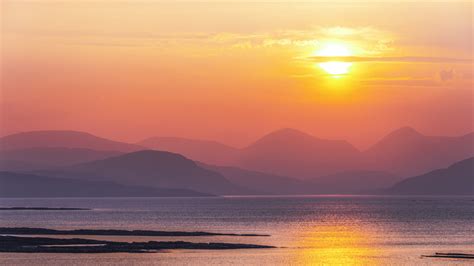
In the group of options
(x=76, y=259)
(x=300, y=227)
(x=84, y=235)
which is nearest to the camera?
(x=76, y=259)

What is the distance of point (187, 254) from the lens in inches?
3310

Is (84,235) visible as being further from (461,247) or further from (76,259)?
(461,247)

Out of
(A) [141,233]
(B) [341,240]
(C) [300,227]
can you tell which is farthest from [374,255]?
(C) [300,227]

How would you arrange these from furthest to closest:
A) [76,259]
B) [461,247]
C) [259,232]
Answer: [259,232] < [461,247] < [76,259]

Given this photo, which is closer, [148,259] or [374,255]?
[148,259]

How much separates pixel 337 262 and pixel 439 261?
7.65 meters

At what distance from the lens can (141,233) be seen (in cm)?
11138

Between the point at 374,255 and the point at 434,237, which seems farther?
the point at 434,237

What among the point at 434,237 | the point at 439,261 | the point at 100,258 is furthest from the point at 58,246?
the point at 434,237

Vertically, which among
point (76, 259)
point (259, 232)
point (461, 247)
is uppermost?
point (259, 232)

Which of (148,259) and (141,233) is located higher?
(141,233)

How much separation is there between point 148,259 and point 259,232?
43869mm

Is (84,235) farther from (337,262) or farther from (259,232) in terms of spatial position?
(337,262)

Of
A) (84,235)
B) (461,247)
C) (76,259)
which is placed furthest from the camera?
(84,235)
